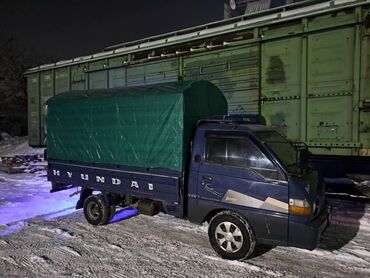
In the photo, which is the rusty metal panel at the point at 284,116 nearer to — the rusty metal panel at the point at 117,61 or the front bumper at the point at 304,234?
the front bumper at the point at 304,234

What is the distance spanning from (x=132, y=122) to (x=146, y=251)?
2263 millimetres

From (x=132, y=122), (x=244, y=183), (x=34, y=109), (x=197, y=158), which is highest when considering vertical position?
(x=34, y=109)

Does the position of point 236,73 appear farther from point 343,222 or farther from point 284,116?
point 343,222

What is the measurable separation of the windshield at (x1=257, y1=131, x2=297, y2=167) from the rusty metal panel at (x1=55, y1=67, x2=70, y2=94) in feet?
33.1

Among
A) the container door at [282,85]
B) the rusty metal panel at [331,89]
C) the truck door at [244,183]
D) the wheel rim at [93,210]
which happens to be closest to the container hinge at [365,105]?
the rusty metal panel at [331,89]

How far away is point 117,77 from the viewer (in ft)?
36.6

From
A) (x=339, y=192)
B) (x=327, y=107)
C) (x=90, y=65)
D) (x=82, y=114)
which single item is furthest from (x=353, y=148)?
(x=90, y=65)

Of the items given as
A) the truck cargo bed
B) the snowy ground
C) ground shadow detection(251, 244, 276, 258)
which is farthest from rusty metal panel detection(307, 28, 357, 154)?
the truck cargo bed

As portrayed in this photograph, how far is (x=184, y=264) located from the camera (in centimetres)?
457

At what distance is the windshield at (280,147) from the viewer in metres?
4.72

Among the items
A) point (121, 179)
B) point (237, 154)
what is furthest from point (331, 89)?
point (121, 179)

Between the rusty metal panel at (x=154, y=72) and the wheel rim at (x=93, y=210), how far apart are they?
4.86 m

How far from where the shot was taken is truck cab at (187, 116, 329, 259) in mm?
4324

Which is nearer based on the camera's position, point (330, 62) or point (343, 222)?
point (343, 222)
